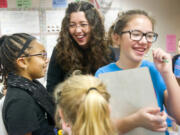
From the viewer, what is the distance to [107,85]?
0.63 meters

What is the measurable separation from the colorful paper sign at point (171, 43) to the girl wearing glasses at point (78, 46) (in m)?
1.49

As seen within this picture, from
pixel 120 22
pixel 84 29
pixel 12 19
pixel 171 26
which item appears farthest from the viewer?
pixel 171 26

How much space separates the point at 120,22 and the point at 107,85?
0.39 metres

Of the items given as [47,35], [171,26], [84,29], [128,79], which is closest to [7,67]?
[84,29]

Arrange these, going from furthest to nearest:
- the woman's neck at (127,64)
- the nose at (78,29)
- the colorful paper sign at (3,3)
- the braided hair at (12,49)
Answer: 1. the colorful paper sign at (3,3)
2. the nose at (78,29)
3. the braided hair at (12,49)
4. the woman's neck at (127,64)

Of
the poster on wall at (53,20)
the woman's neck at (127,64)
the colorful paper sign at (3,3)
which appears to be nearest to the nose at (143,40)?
the woman's neck at (127,64)

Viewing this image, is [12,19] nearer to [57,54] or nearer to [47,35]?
[47,35]

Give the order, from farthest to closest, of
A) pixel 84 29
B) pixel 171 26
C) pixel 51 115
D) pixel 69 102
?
pixel 171 26 < pixel 84 29 < pixel 51 115 < pixel 69 102

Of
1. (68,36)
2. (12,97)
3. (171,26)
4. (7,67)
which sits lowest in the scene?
(12,97)

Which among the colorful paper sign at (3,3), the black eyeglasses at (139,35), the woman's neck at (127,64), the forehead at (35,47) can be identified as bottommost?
the woman's neck at (127,64)

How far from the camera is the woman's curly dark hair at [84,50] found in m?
1.19

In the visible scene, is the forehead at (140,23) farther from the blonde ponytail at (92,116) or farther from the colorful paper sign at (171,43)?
the colorful paper sign at (171,43)

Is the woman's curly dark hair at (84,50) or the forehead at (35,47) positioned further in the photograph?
the woman's curly dark hair at (84,50)

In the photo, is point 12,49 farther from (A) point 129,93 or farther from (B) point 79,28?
(A) point 129,93
